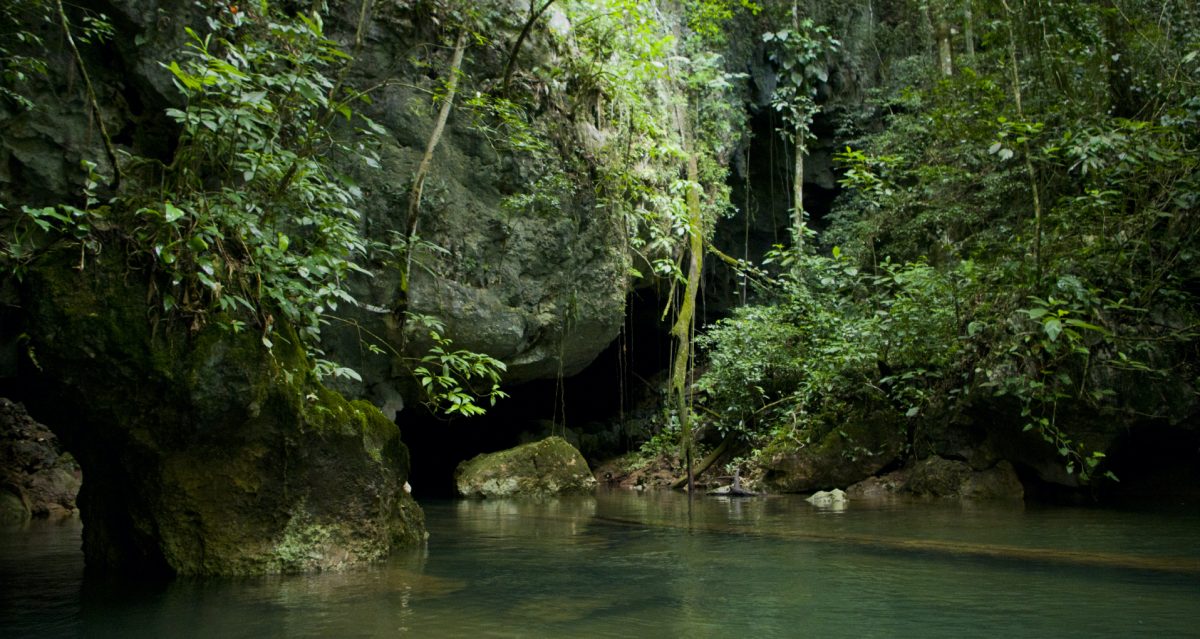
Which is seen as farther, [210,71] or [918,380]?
[918,380]

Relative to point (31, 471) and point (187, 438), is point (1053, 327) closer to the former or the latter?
point (187, 438)

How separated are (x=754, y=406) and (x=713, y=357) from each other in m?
1.12

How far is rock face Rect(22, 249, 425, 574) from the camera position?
14.9ft

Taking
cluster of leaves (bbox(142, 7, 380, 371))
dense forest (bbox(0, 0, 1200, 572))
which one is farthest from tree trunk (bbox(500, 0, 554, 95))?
cluster of leaves (bbox(142, 7, 380, 371))

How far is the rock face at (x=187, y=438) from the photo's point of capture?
4.55 metres

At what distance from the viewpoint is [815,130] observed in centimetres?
1755

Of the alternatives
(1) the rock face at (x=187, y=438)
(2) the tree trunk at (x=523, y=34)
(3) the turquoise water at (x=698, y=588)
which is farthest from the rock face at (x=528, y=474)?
(1) the rock face at (x=187, y=438)

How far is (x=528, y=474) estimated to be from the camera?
12695 millimetres

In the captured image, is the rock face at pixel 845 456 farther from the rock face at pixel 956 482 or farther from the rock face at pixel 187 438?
the rock face at pixel 187 438

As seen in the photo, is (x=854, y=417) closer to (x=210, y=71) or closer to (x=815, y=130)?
(x=815, y=130)

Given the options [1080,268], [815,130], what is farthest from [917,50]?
[1080,268]

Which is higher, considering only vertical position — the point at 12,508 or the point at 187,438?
the point at 187,438

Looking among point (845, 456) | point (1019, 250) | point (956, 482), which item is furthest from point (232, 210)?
point (956, 482)

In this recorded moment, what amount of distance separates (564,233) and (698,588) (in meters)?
7.53
